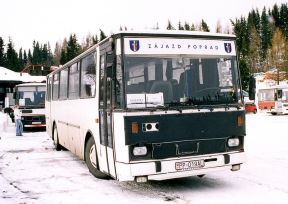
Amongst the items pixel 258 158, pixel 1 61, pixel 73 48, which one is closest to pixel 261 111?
pixel 258 158

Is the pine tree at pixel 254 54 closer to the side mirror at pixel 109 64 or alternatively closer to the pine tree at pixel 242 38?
the pine tree at pixel 242 38

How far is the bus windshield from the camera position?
711cm

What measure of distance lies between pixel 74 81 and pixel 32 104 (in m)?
13.2

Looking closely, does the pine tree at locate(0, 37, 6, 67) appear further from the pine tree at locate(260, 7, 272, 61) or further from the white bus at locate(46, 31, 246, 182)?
the white bus at locate(46, 31, 246, 182)

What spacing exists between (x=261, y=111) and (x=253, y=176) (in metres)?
37.2

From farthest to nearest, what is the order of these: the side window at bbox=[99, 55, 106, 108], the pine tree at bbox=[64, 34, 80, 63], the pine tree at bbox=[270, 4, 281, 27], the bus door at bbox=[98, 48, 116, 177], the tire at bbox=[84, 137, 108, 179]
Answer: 1. the pine tree at bbox=[270, 4, 281, 27]
2. the pine tree at bbox=[64, 34, 80, 63]
3. the tire at bbox=[84, 137, 108, 179]
4. the side window at bbox=[99, 55, 106, 108]
5. the bus door at bbox=[98, 48, 116, 177]

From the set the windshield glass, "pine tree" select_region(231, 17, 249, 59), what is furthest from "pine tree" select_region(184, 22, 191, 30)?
the windshield glass

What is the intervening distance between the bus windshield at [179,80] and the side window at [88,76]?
1.78 m

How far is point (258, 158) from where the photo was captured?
11258mm

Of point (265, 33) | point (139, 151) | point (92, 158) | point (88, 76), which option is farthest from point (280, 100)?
point (265, 33)

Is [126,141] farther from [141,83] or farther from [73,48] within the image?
[73,48]

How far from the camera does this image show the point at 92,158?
355 inches

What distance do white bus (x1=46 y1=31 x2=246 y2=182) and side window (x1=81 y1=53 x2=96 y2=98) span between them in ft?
1.93

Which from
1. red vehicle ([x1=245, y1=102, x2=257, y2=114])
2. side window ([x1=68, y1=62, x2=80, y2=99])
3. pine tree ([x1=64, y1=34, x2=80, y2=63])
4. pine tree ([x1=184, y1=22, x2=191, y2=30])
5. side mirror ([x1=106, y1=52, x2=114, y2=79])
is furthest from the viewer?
pine tree ([x1=184, y1=22, x2=191, y2=30])
